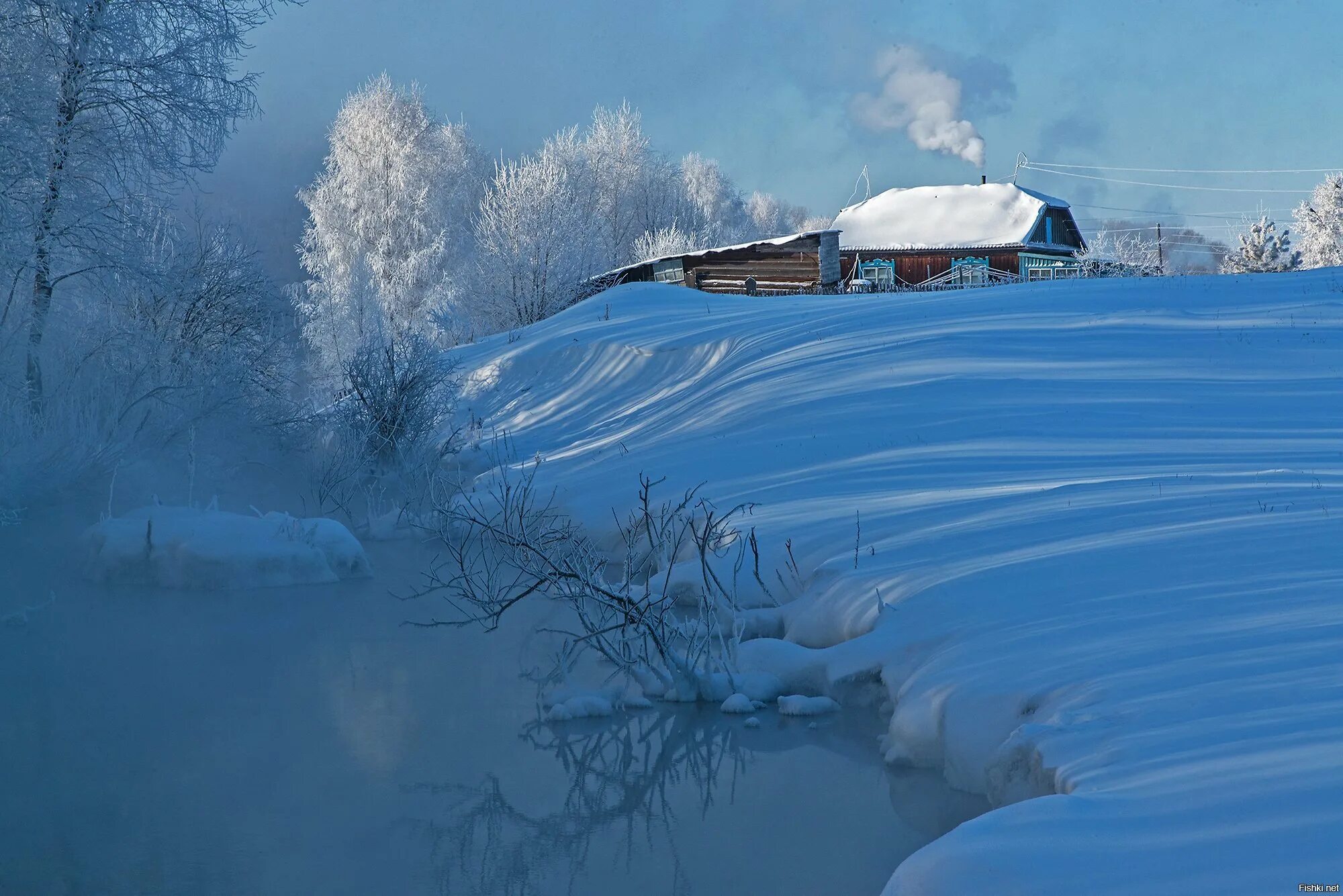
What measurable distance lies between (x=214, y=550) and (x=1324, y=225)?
5210 centimetres

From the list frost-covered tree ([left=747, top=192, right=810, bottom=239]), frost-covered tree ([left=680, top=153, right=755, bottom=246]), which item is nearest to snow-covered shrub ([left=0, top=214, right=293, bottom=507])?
frost-covered tree ([left=680, top=153, right=755, bottom=246])

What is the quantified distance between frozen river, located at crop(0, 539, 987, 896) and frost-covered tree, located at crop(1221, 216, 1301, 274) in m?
46.7

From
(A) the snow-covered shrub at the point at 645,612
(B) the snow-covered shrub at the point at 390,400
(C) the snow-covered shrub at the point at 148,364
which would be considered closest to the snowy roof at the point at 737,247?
(B) the snow-covered shrub at the point at 390,400

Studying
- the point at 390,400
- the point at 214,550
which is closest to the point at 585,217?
the point at 390,400

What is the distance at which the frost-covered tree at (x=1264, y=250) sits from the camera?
153 feet

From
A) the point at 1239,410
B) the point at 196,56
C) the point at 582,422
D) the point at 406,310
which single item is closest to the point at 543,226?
the point at 406,310

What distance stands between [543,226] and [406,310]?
18.9 feet

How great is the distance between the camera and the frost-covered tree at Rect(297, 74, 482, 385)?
34.5 meters

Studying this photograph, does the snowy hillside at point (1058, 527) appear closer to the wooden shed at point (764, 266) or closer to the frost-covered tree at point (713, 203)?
the wooden shed at point (764, 266)

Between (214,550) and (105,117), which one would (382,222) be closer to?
(105,117)

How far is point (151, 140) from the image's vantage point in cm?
1146

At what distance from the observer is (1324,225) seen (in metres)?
49.6

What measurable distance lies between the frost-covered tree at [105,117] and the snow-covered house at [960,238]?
1031 inches

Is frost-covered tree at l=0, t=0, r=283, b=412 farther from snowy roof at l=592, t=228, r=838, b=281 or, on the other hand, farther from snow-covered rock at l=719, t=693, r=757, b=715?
snowy roof at l=592, t=228, r=838, b=281
